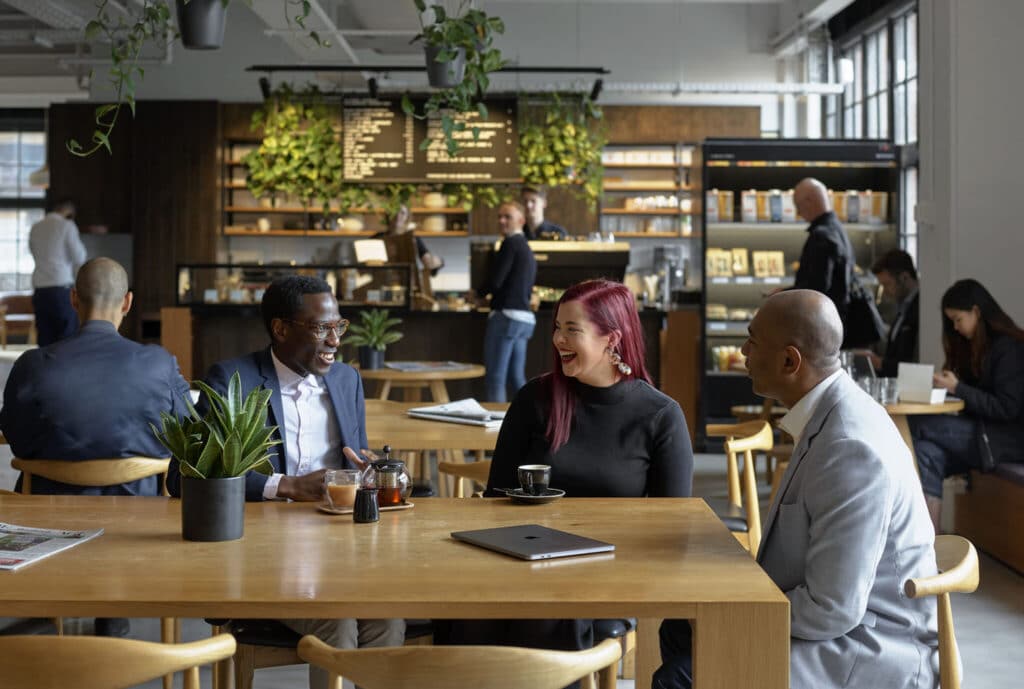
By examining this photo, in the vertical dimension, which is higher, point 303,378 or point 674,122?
point 674,122

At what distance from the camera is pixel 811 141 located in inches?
347

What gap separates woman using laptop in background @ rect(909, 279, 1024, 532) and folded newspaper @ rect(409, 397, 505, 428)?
2.21m

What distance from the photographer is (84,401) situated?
342 centimetres

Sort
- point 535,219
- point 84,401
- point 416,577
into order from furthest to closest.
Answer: point 535,219
point 84,401
point 416,577

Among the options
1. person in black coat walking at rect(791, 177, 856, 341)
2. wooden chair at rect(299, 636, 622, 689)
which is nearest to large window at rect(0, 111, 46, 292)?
person in black coat walking at rect(791, 177, 856, 341)

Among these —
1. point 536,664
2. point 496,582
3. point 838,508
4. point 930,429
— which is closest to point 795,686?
point 838,508

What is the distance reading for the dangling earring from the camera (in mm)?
2818

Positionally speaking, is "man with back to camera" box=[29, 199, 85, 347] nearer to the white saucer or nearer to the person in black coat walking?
the person in black coat walking

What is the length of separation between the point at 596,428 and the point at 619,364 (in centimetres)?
17

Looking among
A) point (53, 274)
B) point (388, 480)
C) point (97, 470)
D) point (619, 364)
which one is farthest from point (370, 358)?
point (53, 274)

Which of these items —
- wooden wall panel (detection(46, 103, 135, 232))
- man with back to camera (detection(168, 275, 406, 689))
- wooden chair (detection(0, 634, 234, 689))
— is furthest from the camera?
wooden wall panel (detection(46, 103, 135, 232))

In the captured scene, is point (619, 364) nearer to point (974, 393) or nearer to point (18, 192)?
point (974, 393)

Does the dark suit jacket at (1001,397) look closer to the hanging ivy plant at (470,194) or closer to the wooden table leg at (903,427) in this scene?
the wooden table leg at (903,427)

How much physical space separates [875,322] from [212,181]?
281 inches
